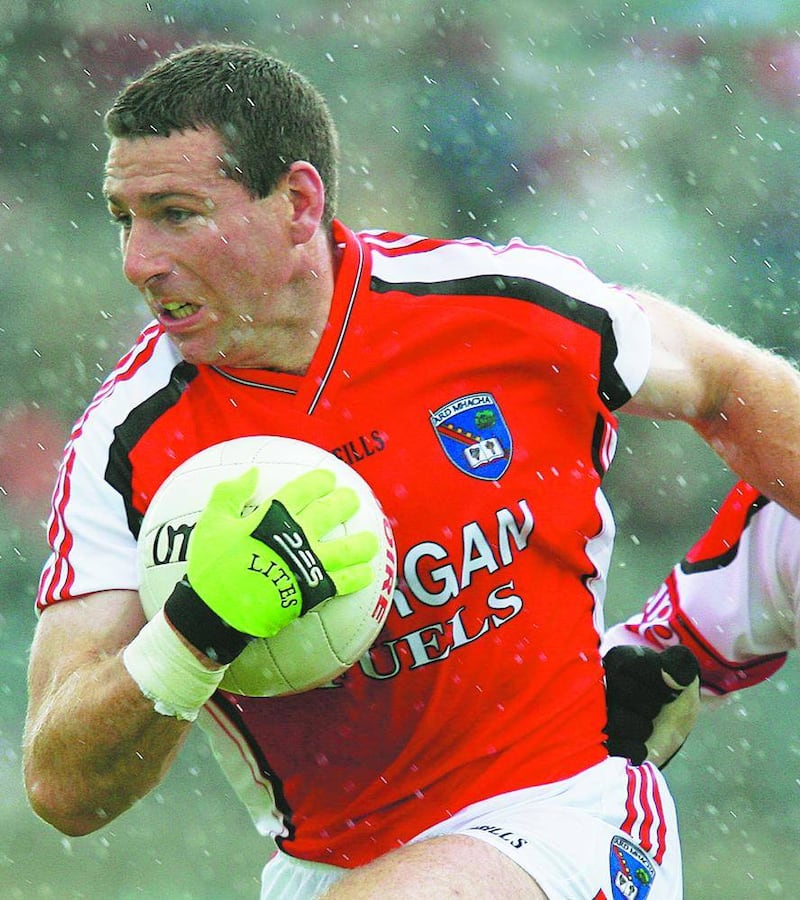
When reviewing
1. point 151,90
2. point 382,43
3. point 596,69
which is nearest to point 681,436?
point 596,69

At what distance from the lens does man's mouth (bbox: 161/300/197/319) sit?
2852 mm

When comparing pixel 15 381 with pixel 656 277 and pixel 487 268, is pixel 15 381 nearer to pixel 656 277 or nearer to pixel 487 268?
pixel 656 277

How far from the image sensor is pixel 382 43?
7.72m

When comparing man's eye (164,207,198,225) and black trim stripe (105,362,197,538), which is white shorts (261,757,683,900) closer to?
black trim stripe (105,362,197,538)

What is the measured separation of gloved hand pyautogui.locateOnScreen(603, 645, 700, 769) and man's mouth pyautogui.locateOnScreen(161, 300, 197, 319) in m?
1.29

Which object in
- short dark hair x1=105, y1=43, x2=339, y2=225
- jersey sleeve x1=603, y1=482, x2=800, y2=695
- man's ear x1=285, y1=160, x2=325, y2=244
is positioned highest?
short dark hair x1=105, y1=43, x2=339, y2=225

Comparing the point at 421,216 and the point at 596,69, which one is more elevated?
the point at 596,69

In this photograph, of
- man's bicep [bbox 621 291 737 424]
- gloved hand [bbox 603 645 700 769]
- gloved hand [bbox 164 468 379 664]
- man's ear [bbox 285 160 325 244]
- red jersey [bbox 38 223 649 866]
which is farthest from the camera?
gloved hand [bbox 603 645 700 769]

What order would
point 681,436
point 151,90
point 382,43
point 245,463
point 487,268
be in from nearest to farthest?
point 245,463 → point 151,90 → point 487,268 → point 681,436 → point 382,43

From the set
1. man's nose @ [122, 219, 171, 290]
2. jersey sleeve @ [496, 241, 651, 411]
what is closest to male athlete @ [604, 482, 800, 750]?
jersey sleeve @ [496, 241, 651, 411]

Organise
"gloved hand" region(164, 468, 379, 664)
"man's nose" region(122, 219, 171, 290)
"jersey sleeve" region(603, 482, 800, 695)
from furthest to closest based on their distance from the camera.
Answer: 1. "jersey sleeve" region(603, 482, 800, 695)
2. "man's nose" region(122, 219, 171, 290)
3. "gloved hand" region(164, 468, 379, 664)

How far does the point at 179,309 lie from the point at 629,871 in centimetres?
143

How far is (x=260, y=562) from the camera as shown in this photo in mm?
2332

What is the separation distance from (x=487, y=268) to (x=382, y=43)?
497 cm
